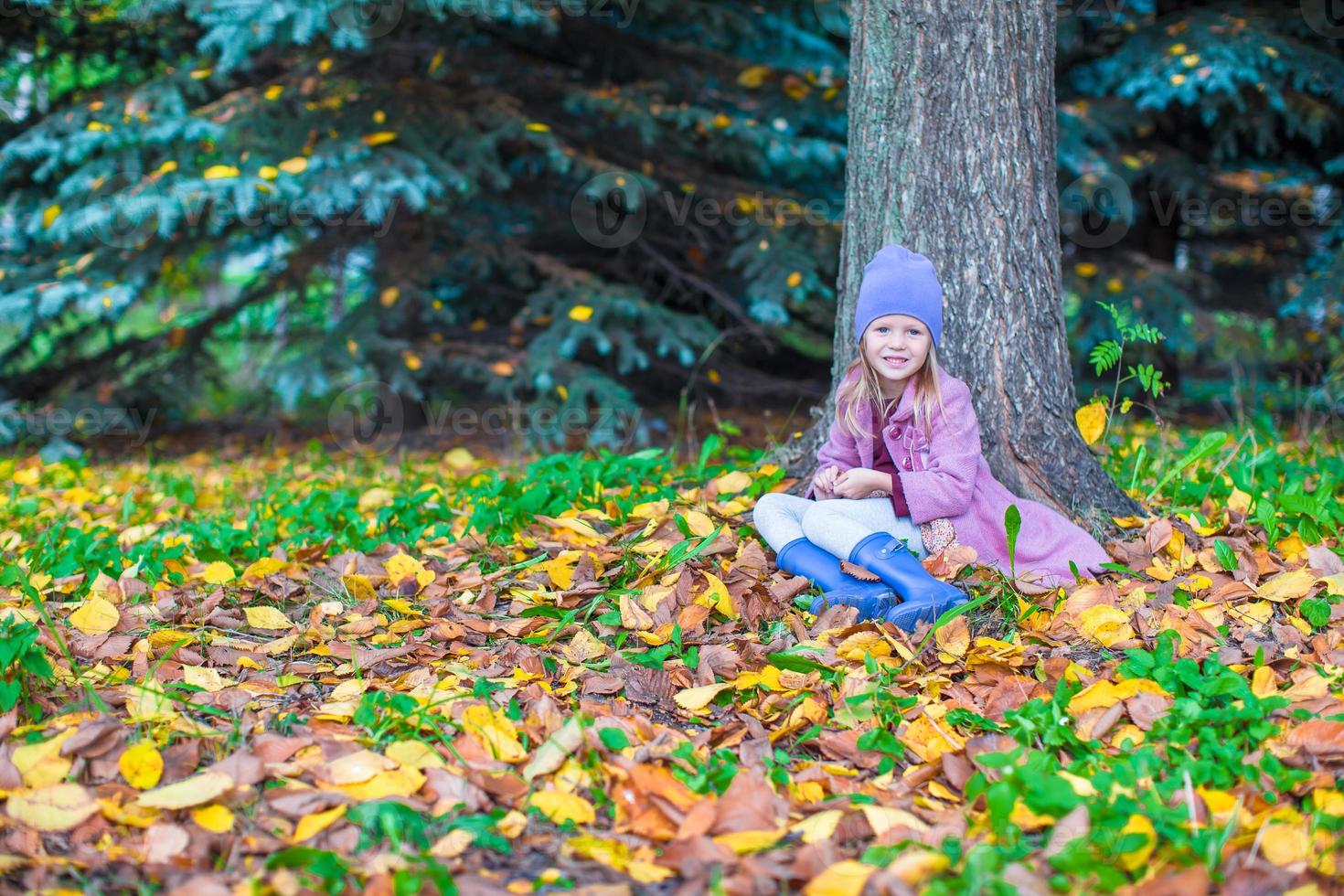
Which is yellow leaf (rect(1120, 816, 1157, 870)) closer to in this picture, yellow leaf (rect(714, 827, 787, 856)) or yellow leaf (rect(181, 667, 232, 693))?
yellow leaf (rect(714, 827, 787, 856))

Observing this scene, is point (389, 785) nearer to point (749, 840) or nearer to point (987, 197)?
point (749, 840)

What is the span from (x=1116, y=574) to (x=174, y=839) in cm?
239

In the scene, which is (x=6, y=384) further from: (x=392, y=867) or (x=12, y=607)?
(x=392, y=867)

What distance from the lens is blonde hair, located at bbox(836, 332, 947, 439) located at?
9.29ft

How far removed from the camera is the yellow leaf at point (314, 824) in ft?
5.67

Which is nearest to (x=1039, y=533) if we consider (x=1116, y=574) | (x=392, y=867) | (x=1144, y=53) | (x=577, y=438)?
(x=1116, y=574)

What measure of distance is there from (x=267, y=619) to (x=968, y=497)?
192 centimetres
